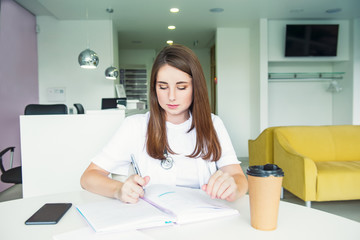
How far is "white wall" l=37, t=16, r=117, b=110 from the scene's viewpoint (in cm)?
570

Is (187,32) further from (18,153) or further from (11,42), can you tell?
(18,153)

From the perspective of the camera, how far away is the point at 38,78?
5.69m

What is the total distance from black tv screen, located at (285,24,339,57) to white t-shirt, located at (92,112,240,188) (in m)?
5.04

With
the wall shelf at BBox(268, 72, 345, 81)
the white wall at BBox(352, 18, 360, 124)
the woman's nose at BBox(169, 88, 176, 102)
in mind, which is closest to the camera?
the woman's nose at BBox(169, 88, 176, 102)

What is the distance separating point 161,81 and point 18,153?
4.32m

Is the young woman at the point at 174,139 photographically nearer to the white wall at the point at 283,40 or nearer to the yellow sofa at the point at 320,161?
the yellow sofa at the point at 320,161

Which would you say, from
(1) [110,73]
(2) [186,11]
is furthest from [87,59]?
(2) [186,11]

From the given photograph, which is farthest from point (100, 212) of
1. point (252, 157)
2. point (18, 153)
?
point (18, 153)

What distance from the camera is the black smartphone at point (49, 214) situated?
767mm

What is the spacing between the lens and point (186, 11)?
5.31m

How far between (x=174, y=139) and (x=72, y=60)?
5.14 metres

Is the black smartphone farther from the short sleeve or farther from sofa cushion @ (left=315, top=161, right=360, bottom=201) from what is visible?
sofa cushion @ (left=315, top=161, right=360, bottom=201)

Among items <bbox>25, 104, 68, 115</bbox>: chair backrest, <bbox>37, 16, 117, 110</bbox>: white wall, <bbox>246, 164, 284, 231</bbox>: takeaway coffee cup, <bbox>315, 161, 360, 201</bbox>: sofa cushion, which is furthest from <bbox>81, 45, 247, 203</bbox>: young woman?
<bbox>37, 16, 117, 110</bbox>: white wall

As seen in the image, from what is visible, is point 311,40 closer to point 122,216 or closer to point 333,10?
point 333,10
